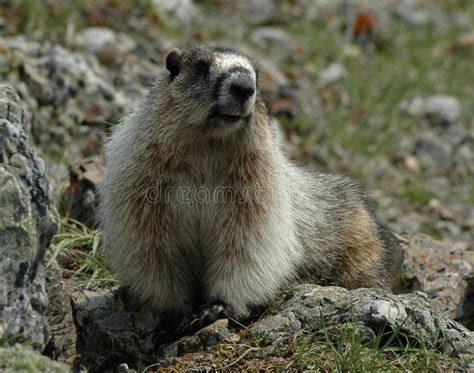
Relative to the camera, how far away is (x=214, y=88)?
202 inches

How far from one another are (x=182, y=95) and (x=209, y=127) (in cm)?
31

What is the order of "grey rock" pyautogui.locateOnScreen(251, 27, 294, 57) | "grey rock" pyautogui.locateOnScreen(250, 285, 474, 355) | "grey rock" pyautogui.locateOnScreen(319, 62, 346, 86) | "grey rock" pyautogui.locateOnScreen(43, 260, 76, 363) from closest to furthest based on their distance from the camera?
"grey rock" pyautogui.locateOnScreen(250, 285, 474, 355) → "grey rock" pyautogui.locateOnScreen(43, 260, 76, 363) → "grey rock" pyautogui.locateOnScreen(319, 62, 346, 86) → "grey rock" pyautogui.locateOnScreen(251, 27, 294, 57)

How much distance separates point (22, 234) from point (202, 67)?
1888 mm

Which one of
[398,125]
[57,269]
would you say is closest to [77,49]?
[398,125]

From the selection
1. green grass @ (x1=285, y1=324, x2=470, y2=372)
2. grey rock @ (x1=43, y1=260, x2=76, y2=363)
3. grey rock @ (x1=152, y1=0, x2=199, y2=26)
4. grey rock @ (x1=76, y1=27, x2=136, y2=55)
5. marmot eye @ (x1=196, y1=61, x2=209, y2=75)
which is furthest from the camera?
grey rock @ (x1=152, y1=0, x2=199, y2=26)

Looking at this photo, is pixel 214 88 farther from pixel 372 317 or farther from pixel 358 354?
pixel 358 354

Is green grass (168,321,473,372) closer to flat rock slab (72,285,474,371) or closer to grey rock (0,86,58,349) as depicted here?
flat rock slab (72,285,474,371)

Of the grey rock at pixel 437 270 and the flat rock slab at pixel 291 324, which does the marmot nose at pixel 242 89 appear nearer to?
the flat rock slab at pixel 291 324

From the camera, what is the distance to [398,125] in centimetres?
1199

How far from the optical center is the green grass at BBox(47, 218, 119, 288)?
19.5 ft

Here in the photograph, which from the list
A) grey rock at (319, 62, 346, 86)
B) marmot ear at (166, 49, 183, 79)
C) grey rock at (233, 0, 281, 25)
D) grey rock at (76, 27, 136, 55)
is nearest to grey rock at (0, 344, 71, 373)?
marmot ear at (166, 49, 183, 79)

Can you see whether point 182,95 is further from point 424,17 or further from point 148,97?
point 424,17

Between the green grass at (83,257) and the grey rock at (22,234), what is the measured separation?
1.67 m

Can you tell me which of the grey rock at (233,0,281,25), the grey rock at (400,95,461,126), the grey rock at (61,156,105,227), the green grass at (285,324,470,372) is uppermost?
the grey rock at (233,0,281,25)
